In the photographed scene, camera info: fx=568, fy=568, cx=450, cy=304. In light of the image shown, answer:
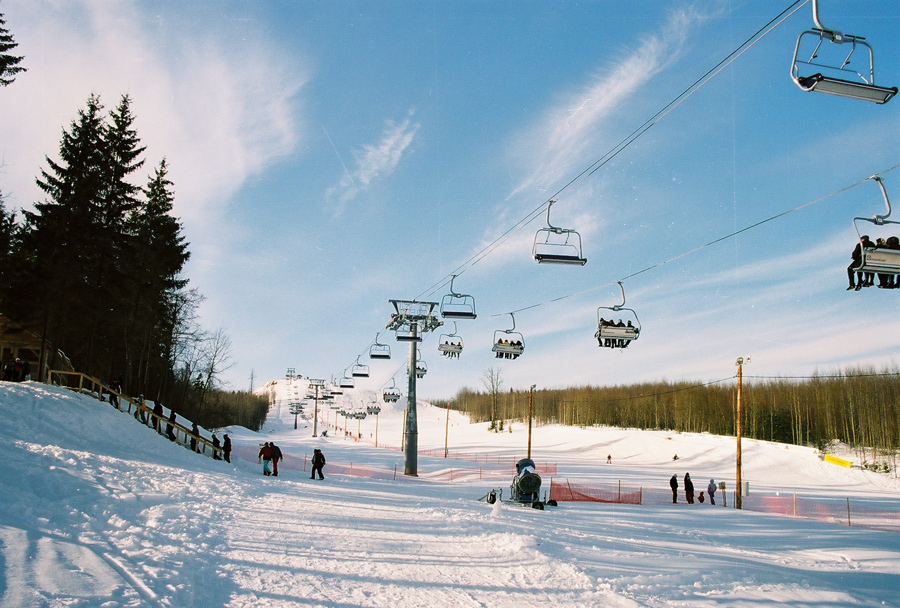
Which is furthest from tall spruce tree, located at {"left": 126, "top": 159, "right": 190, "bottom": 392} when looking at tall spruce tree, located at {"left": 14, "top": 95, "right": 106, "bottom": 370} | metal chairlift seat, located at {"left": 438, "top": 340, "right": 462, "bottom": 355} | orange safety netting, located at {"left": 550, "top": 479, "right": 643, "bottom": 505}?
orange safety netting, located at {"left": 550, "top": 479, "right": 643, "bottom": 505}

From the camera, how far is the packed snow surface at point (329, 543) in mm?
7379

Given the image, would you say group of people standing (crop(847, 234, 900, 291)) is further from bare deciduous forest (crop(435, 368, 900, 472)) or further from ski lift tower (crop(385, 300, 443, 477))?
bare deciduous forest (crop(435, 368, 900, 472))

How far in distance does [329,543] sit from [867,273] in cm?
963

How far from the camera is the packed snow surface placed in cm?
738

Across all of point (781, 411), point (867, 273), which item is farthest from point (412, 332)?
point (781, 411)

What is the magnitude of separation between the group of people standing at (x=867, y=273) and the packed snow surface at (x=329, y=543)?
4.89 m

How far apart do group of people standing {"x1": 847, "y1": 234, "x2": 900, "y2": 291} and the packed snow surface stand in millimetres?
4885

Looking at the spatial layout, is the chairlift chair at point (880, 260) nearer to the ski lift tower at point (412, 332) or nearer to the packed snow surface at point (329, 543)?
the packed snow surface at point (329, 543)

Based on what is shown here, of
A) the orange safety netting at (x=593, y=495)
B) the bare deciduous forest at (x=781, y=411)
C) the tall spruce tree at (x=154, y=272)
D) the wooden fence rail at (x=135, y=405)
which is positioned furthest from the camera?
the bare deciduous forest at (x=781, y=411)

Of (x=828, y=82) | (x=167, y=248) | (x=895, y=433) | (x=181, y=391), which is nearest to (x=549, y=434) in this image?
(x=895, y=433)

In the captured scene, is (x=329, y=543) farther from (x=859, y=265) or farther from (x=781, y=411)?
(x=781, y=411)

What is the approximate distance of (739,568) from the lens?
35.7 ft

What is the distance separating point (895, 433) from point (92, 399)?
87636 mm

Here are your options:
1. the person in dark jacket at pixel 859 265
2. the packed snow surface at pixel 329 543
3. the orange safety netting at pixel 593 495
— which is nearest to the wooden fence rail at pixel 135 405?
the packed snow surface at pixel 329 543
